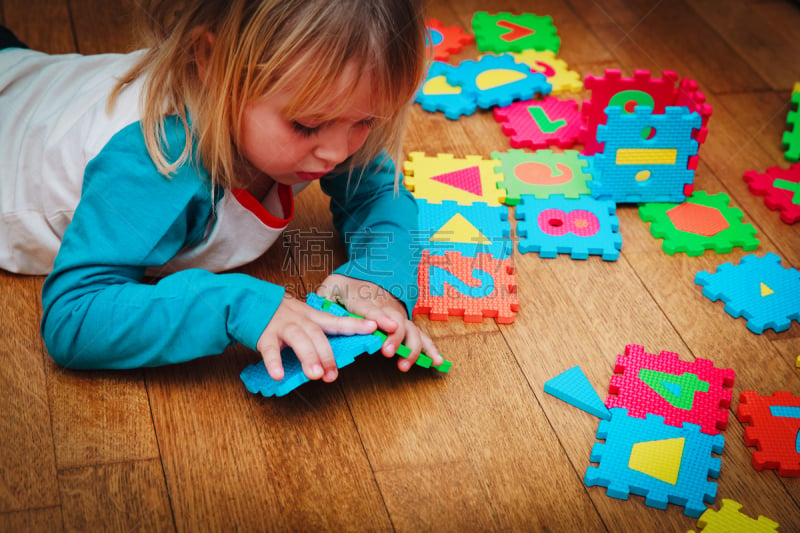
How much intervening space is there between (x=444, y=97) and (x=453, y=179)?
0.80ft

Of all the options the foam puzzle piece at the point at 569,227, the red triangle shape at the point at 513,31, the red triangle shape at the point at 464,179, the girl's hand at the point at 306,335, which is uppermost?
the girl's hand at the point at 306,335

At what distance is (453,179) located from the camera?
1.33 metres

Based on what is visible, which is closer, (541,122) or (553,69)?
(541,122)

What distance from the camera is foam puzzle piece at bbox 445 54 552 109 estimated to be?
150 centimetres

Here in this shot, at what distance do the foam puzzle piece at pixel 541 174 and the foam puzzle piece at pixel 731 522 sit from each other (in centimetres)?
57

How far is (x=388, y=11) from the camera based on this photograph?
0.86 metres

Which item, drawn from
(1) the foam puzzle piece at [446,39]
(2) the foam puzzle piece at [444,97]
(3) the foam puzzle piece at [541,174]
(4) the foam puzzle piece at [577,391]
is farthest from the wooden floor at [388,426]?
(1) the foam puzzle piece at [446,39]

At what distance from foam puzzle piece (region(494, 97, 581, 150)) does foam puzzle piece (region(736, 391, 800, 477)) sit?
582 mm

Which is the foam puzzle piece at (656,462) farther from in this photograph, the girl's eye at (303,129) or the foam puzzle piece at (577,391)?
the girl's eye at (303,129)

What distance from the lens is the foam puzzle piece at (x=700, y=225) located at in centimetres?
124

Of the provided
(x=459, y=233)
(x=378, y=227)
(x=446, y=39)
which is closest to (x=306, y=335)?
(x=378, y=227)

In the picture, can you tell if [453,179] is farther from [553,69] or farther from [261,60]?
[261,60]

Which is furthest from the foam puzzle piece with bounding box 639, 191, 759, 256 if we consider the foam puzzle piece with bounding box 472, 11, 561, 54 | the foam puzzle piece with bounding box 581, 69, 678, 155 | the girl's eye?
the girl's eye

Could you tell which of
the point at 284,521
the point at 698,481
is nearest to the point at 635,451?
the point at 698,481
